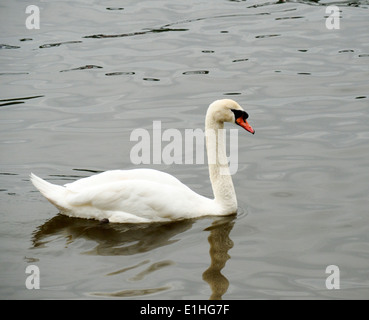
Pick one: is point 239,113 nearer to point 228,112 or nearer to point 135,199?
point 228,112

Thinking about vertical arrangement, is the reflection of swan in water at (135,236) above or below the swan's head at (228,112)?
below

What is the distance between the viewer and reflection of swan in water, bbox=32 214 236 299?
841cm

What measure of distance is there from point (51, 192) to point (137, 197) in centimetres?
97

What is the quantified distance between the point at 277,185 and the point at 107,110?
411cm

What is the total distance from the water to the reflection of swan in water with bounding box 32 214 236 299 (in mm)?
23

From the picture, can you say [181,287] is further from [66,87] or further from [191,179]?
[66,87]

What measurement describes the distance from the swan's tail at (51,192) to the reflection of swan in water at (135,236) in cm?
25

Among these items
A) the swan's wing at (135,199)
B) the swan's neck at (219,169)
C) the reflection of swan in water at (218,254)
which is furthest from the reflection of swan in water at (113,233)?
the swan's neck at (219,169)

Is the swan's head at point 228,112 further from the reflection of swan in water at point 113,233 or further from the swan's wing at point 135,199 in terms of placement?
the reflection of swan in water at point 113,233

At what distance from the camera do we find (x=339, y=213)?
31.2ft

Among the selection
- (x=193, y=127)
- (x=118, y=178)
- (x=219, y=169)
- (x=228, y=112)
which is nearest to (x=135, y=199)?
(x=118, y=178)

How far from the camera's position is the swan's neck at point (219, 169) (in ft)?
31.5

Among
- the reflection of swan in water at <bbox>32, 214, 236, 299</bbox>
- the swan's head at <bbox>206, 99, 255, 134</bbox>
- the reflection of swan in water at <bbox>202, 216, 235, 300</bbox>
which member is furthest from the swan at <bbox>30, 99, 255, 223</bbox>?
the reflection of swan in water at <bbox>202, 216, 235, 300</bbox>

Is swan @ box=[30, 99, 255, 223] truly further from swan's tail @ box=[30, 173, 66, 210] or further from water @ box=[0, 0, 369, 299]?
water @ box=[0, 0, 369, 299]
